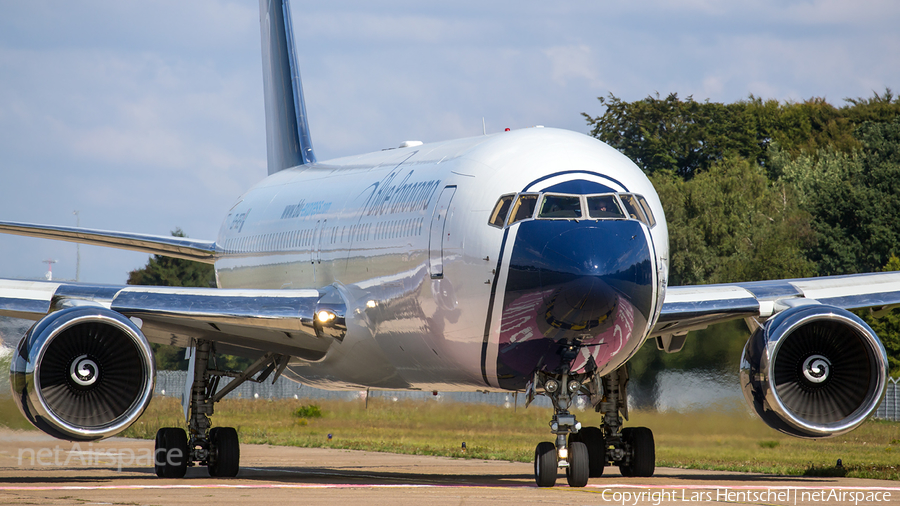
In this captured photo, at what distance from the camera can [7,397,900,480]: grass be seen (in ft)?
62.5

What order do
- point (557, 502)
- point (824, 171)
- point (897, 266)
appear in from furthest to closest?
point (824, 171)
point (897, 266)
point (557, 502)

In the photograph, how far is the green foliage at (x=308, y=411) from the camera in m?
26.9

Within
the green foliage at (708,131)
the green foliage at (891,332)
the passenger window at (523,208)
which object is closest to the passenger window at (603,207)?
the passenger window at (523,208)

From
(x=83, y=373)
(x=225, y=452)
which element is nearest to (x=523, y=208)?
(x=83, y=373)

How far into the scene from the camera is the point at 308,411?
28250 mm

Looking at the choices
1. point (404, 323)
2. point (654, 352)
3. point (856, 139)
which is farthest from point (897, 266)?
point (404, 323)

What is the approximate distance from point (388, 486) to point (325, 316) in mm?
2334

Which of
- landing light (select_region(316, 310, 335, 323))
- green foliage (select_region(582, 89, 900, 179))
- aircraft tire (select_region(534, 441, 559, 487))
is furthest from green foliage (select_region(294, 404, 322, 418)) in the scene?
green foliage (select_region(582, 89, 900, 179))

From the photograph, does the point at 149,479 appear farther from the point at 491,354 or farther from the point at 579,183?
the point at 579,183

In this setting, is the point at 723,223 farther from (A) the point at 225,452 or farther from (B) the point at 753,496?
(B) the point at 753,496

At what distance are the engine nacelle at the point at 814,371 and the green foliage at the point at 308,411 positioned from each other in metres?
13.5

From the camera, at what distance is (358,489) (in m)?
13.7

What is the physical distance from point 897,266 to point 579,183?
3675 centimetres

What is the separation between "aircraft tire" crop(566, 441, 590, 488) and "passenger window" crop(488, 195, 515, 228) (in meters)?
2.49
